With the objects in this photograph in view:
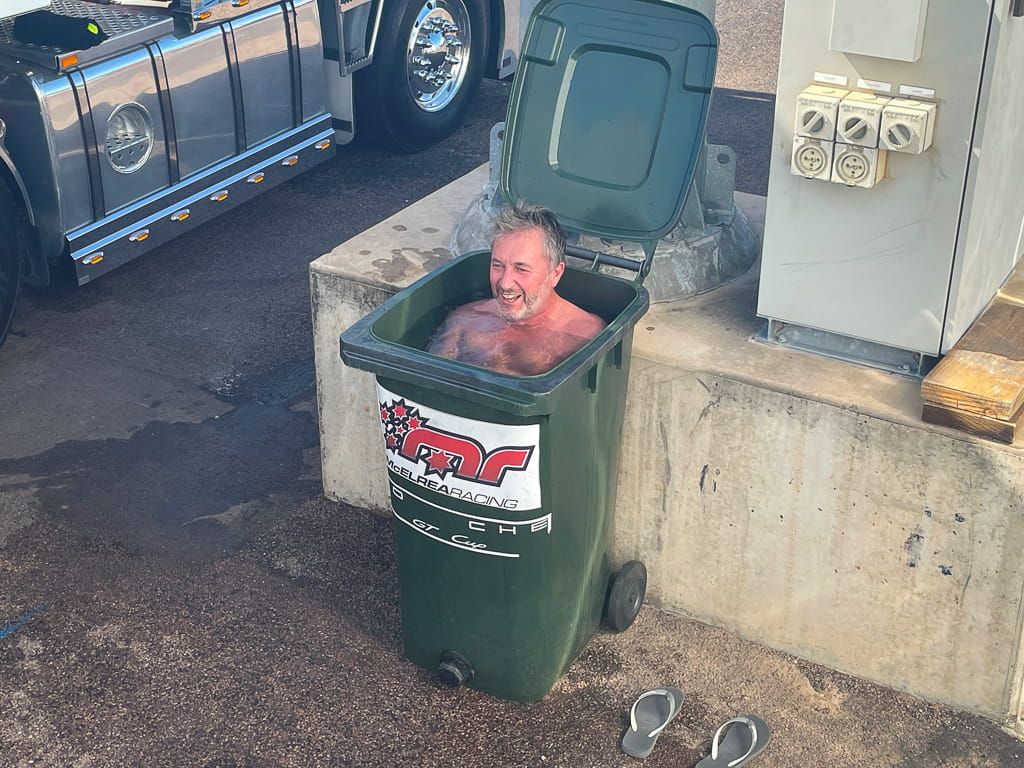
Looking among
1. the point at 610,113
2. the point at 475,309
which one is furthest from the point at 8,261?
the point at 610,113

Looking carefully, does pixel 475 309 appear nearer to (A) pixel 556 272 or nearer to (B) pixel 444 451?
(A) pixel 556 272

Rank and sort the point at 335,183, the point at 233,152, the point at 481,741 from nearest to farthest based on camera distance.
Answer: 1. the point at 481,741
2. the point at 233,152
3. the point at 335,183

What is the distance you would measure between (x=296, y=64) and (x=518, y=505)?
13.3ft

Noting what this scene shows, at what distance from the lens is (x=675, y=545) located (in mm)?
4117

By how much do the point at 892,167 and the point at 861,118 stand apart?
183 millimetres

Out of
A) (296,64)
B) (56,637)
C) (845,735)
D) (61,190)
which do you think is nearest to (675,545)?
(845,735)

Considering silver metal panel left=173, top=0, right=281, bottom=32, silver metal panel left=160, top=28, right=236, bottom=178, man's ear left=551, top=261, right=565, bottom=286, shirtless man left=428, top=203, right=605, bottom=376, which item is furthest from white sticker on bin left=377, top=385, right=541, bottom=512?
silver metal panel left=173, top=0, right=281, bottom=32

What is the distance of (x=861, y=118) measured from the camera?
3.41 meters

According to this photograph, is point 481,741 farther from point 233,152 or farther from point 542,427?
point 233,152

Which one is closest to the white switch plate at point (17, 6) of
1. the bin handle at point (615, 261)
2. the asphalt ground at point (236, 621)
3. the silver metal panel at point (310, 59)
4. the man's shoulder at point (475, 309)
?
the asphalt ground at point (236, 621)

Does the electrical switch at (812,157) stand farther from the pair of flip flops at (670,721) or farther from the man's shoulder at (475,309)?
the pair of flip flops at (670,721)

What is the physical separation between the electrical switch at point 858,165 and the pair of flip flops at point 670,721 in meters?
1.53

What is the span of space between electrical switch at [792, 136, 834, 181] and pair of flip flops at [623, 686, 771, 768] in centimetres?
154

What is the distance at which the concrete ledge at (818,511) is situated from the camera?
3.58m
